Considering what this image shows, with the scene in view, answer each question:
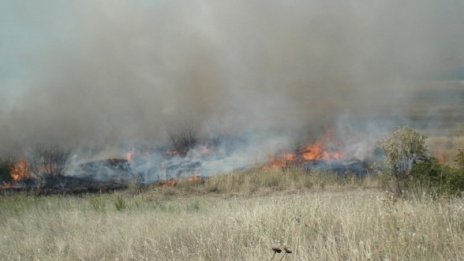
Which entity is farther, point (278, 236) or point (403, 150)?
point (403, 150)

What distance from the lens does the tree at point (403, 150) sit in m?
15.4

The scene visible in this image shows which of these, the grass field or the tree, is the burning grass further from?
the tree

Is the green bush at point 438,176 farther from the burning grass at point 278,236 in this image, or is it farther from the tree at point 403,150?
the burning grass at point 278,236

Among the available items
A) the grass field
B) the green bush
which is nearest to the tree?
the green bush

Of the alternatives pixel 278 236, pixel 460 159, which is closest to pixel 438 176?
pixel 460 159

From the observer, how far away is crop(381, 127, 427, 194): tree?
50.7 feet

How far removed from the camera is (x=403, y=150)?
1614 cm

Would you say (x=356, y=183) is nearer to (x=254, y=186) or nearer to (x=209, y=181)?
(x=254, y=186)

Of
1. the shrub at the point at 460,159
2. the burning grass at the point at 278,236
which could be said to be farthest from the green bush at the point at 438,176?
the burning grass at the point at 278,236

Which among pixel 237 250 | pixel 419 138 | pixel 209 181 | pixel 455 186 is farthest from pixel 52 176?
pixel 237 250

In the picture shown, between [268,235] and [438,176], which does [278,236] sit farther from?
[438,176]

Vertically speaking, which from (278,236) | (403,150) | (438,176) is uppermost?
(403,150)

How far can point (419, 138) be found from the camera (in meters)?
16.6

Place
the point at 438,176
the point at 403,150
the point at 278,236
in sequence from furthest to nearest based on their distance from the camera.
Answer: the point at 403,150 < the point at 438,176 < the point at 278,236
